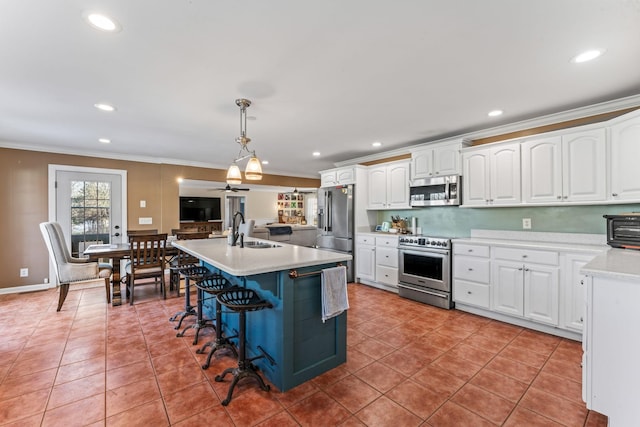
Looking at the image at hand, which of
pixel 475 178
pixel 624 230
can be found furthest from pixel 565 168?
pixel 475 178

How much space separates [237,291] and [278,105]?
1869 millimetres

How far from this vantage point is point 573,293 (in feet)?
8.89

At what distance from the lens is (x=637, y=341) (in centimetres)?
147

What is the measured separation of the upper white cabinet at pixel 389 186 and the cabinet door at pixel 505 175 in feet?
4.17

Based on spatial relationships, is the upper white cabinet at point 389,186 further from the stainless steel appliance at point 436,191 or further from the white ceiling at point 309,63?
the white ceiling at point 309,63

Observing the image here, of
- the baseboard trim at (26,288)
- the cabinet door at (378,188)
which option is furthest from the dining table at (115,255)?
the cabinet door at (378,188)

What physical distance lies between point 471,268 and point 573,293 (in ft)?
3.14

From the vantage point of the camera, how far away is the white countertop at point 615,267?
1.53 m

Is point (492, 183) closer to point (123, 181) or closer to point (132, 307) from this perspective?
point (132, 307)

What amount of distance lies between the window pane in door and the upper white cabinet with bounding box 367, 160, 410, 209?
15.8 ft

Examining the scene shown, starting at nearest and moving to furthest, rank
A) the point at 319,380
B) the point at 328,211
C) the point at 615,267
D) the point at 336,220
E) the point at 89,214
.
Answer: the point at 615,267
the point at 319,380
the point at 89,214
the point at 336,220
the point at 328,211

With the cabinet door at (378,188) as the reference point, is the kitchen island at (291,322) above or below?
below

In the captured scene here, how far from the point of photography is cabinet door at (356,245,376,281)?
15.7ft

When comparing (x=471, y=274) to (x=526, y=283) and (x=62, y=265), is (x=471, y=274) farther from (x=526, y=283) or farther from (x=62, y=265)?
(x=62, y=265)
